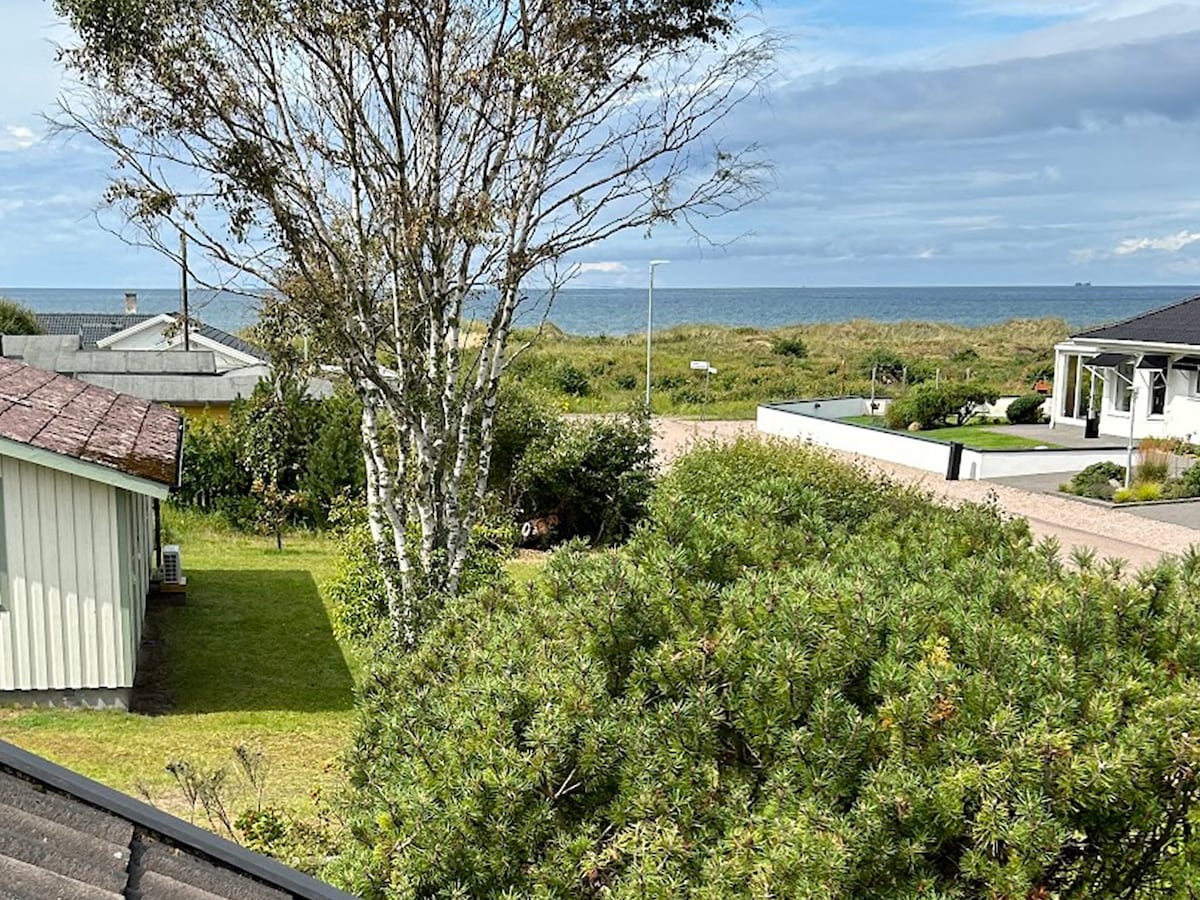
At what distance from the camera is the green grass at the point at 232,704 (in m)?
9.88

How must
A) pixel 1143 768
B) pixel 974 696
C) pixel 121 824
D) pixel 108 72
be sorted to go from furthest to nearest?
pixel 108 72 < pixel 974 696 < pixel 1143 768 < pixel 121 824

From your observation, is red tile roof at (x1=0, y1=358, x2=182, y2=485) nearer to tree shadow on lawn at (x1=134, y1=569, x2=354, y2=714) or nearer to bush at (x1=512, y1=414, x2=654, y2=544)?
tree shadow on lawn at (x1=134, y1=569, x2=354, y2=714)

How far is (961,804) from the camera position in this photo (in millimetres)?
3809

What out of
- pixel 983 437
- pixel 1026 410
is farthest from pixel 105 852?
pixel 1026 410

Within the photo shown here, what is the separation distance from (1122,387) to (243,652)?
27779 millimetres

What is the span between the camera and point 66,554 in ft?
35.7

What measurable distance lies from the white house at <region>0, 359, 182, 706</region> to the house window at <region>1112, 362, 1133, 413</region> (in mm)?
28807

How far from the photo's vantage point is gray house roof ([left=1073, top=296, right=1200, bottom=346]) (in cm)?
3234

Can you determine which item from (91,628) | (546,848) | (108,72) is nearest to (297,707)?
(91,628)

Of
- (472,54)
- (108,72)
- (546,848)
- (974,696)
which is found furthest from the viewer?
(472,54)

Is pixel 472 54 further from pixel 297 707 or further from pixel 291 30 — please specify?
pixel 297 707

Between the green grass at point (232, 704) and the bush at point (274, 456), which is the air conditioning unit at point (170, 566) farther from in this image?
the bush at point (274, 456)

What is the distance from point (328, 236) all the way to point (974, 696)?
8.73 metres

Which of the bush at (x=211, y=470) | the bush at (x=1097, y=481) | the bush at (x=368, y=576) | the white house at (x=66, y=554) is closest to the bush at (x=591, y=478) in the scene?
the bush at (x=211, y=470)
